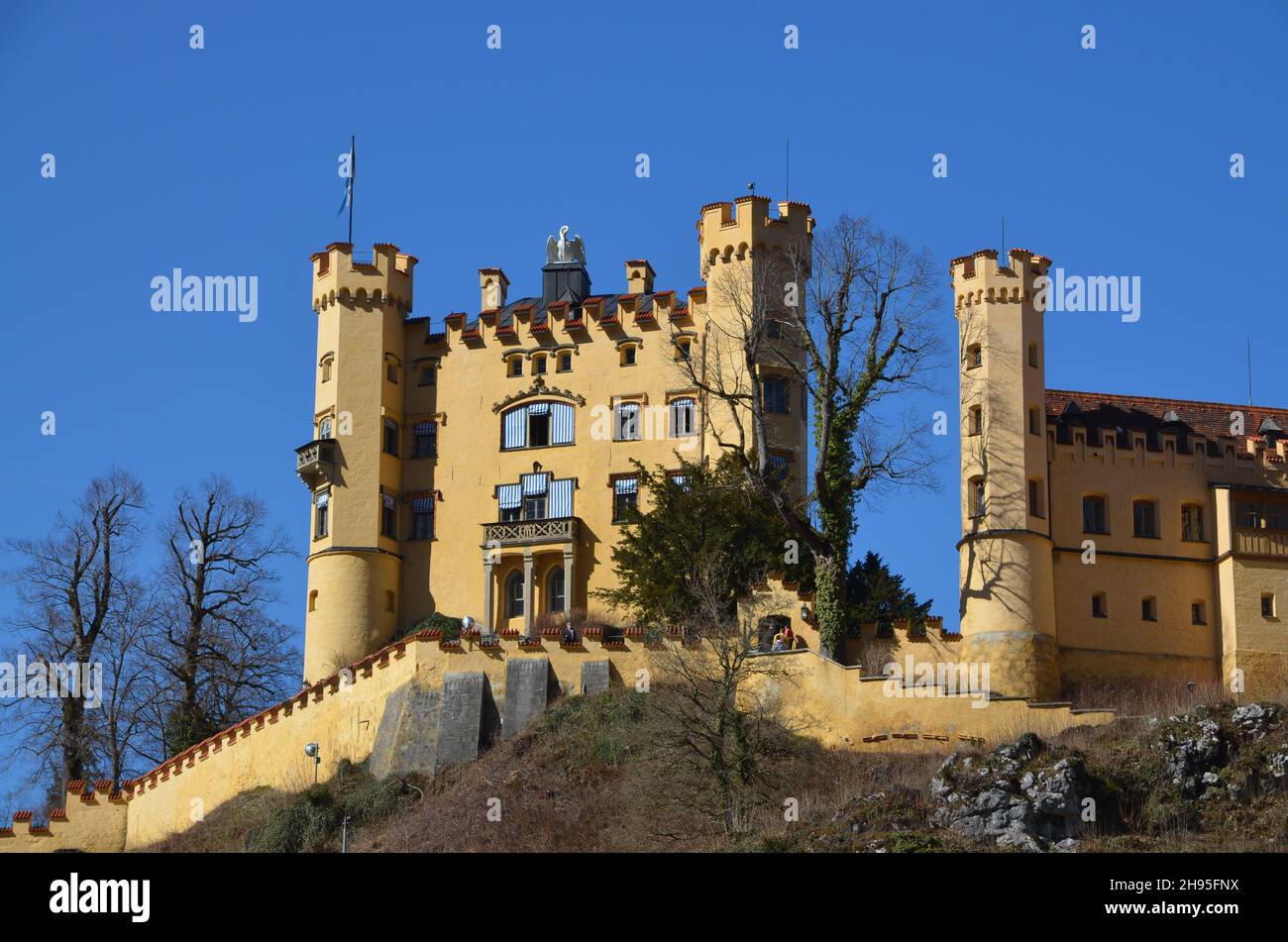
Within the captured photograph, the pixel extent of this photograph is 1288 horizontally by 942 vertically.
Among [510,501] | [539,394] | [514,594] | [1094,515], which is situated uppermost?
[539,394]

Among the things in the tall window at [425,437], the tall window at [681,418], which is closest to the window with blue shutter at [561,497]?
the tall window at [681,418]

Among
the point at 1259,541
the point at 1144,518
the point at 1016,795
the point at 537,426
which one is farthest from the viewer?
the point at 537,426

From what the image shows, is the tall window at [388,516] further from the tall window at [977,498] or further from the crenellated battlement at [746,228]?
the tall window at [977,498]

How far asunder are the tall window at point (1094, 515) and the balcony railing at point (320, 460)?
23.7m

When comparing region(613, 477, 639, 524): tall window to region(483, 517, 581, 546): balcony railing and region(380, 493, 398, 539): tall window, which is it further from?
region(380, 493, 398, 539): tall window

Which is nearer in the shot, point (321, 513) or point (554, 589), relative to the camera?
point (554, 589)

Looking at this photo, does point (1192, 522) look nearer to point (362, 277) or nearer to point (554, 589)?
point (554, 589)

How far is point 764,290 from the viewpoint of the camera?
6253cm

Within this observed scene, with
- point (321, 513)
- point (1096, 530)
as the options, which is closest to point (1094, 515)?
point (1096, 530)

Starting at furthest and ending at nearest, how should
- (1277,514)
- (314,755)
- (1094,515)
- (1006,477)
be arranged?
(1277,514) < (1094,515) < (1006,477) < (314,755)

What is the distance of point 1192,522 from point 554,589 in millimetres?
19406

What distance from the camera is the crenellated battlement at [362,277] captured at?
68.2m

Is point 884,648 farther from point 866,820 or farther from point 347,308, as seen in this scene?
point 347,308
